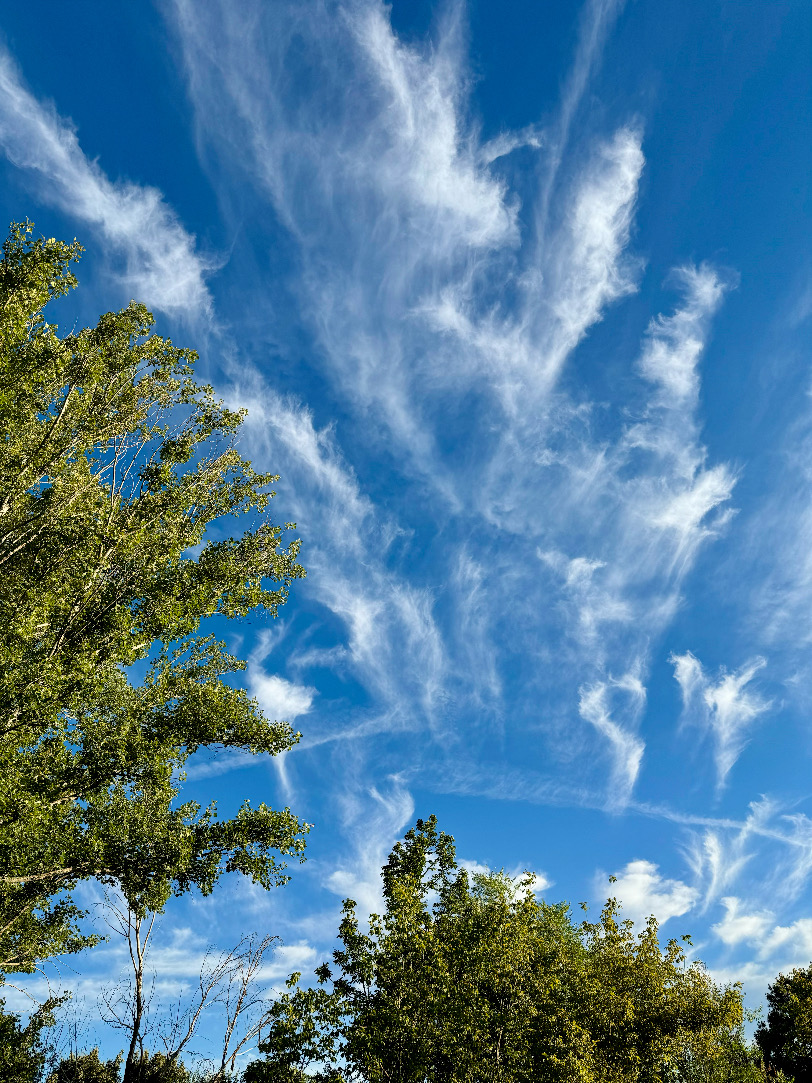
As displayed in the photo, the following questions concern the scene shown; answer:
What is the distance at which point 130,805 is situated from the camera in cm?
1608

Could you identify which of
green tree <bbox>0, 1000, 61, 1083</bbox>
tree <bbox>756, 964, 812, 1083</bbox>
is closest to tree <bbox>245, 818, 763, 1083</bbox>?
green tree <bbox>0, 1000, 61, 1083</bbox>

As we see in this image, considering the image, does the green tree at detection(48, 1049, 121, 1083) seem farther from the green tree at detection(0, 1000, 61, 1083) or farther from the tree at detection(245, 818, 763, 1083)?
the tree at detection(245, 818, 763, 1083)

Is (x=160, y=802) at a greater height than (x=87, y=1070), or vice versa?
(x=160, y=802)

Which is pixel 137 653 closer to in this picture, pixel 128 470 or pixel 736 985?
pixel 128 470

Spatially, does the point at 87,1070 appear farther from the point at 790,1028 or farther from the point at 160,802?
the point at 790,1028

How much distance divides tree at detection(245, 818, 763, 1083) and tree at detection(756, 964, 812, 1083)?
14774 mm

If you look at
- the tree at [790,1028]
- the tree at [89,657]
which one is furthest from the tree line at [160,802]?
the tree at [790,1028]

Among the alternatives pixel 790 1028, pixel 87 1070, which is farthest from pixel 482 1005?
pixel 790 1028

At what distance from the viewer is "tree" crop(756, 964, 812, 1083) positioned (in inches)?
1238

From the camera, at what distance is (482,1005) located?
16328 millimetres

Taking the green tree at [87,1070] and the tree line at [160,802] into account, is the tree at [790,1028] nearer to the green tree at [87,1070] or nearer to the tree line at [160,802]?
the tree line at [160,802]

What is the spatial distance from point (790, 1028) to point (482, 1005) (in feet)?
120

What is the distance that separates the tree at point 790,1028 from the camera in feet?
103

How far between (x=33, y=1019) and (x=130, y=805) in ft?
46.3
